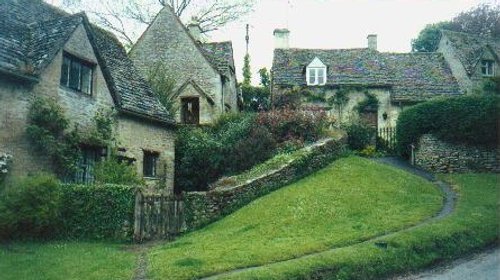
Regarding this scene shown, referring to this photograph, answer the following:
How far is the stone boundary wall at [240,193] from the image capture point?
16531 mm

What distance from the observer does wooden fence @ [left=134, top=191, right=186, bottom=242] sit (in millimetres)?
14781

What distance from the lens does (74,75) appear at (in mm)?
19281

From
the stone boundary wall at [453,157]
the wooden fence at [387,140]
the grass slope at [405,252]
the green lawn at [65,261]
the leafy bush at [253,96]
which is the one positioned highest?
the leafy bush at [253,96]

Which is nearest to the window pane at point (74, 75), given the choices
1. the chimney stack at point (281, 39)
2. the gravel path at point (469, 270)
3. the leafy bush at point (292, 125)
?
the leafy bush at point (292, 125)

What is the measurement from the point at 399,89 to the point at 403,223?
84.2ft

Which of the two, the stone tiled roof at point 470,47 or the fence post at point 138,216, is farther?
the stone tiled roof at point 470,47

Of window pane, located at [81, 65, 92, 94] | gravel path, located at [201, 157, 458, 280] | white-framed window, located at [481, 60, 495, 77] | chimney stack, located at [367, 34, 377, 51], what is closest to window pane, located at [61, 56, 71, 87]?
window pane, located at [81, 65, 92, 94]

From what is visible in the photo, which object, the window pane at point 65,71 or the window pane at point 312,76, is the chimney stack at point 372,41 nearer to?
the window pane at point 312,76

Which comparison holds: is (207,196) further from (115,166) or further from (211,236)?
(115,166)

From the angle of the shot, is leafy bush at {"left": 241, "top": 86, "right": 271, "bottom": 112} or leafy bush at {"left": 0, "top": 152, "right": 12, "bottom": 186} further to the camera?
leafy bush at {"left": 241, "top": 86, "right": 271, "bottom": 112}

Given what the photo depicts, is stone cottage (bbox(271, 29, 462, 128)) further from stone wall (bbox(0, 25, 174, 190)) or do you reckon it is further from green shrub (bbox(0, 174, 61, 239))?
green shrub (bbox(0, 174, 61, 239))

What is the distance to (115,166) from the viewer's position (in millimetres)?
18188

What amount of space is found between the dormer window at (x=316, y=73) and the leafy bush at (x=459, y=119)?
42.6 ft

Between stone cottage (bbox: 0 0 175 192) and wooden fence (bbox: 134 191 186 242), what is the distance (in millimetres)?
5019
